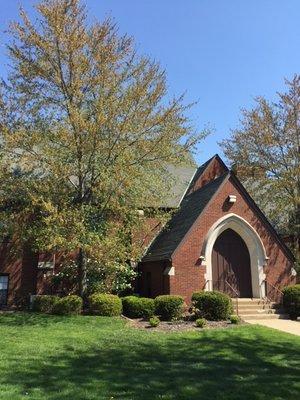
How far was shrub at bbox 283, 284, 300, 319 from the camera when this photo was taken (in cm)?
1991

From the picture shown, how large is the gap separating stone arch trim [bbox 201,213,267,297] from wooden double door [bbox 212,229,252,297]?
294 millimetres

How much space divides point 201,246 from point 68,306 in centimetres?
673

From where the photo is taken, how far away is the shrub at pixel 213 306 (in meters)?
17.6

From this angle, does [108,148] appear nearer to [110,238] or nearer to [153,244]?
[110,238]

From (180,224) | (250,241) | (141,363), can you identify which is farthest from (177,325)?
(250,241)

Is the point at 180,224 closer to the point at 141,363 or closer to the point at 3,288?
the point at 3,288

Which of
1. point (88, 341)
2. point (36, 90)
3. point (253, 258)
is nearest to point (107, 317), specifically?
point (88, 341)

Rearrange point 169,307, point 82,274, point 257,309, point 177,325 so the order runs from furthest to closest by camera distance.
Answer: point 257,309, point 82,274, point 169,307, point 177,325

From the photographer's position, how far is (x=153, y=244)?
24.6 metres

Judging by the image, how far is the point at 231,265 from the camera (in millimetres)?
22609

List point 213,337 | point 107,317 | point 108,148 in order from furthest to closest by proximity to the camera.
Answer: point 108,148 < point 107,317 < point 213,337

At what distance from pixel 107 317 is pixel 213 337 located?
4.93 m

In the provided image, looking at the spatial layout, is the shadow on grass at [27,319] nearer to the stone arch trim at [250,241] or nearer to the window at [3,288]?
the window at [3,288]

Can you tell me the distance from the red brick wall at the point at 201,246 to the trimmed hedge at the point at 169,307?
2.16 meters
